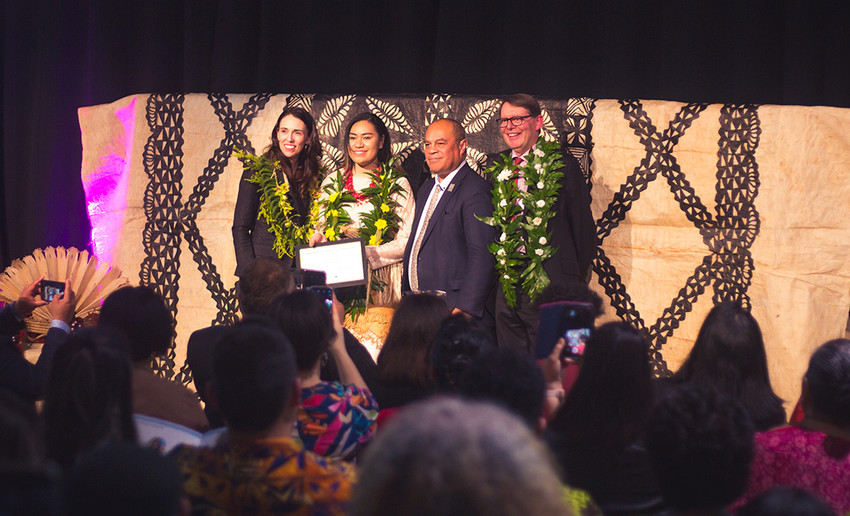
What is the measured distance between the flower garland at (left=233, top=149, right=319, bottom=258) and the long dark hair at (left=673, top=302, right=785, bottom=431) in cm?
267

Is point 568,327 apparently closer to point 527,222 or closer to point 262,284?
point 262,284

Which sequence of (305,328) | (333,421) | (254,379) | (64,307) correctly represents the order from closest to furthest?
(254,379) → (333,421) → (305,328) → (64,307)

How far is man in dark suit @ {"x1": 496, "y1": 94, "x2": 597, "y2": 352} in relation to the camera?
4180mm

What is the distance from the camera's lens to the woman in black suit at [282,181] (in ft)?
15.4

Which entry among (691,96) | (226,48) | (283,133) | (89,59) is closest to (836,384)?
(691,96)

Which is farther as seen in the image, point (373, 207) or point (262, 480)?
point (373, 207)

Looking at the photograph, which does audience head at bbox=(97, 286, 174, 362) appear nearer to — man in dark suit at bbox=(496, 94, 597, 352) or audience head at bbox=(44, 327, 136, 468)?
audience head at bbox=(44, 327, 136, 468)

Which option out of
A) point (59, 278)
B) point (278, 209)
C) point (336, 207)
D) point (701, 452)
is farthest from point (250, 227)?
point (701, 452)

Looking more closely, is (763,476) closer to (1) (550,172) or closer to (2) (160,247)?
(1) (550,172)

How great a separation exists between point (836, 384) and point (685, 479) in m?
0.63

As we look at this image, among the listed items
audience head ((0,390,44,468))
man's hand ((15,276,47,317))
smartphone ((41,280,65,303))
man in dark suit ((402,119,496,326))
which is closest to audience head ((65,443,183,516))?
audience head ((0,390,44,468))

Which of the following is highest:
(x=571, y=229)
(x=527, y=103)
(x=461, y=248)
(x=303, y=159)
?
(x=527, y=103)

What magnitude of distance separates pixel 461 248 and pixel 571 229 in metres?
0.62

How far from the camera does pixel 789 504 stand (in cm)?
105
